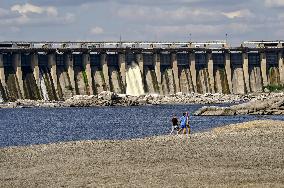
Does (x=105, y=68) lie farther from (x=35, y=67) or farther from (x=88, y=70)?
(x=35, y=67)

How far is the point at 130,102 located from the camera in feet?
591

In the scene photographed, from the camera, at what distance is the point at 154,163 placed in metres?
40.0

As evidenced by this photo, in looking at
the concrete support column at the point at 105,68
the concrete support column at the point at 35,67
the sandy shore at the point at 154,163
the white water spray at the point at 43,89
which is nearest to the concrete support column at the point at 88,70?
the concrete support column at the point at 105,68

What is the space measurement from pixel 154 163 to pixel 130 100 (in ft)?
462

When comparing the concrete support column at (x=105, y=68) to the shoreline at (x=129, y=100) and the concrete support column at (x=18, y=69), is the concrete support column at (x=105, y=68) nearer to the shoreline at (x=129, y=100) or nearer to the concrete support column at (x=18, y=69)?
the shoreline at (x=129, y=100)

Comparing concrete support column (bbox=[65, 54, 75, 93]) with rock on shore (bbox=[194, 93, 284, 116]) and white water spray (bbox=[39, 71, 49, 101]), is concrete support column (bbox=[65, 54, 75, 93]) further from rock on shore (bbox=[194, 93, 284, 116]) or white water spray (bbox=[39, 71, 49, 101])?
rock on shore (bbox=[194, 93, 284, 116])

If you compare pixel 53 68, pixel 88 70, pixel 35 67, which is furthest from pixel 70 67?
pixel 35 67

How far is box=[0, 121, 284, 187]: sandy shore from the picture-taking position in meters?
33.8

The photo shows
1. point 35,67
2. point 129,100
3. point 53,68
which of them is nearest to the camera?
point 129,100

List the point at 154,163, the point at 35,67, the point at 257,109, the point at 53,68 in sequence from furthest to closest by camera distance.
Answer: the point at 53,68 < the point at 35,67 < the point at 257,109 < the point at 154,163

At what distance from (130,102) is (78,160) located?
452 ft

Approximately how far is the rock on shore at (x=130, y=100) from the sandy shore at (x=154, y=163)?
116220mm

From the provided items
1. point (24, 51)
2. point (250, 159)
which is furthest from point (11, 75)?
point (250, 159)

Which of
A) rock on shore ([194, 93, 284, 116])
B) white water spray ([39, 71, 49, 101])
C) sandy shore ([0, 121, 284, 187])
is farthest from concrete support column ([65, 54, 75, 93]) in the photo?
sandy shore ([0, 121, 284, 187])
